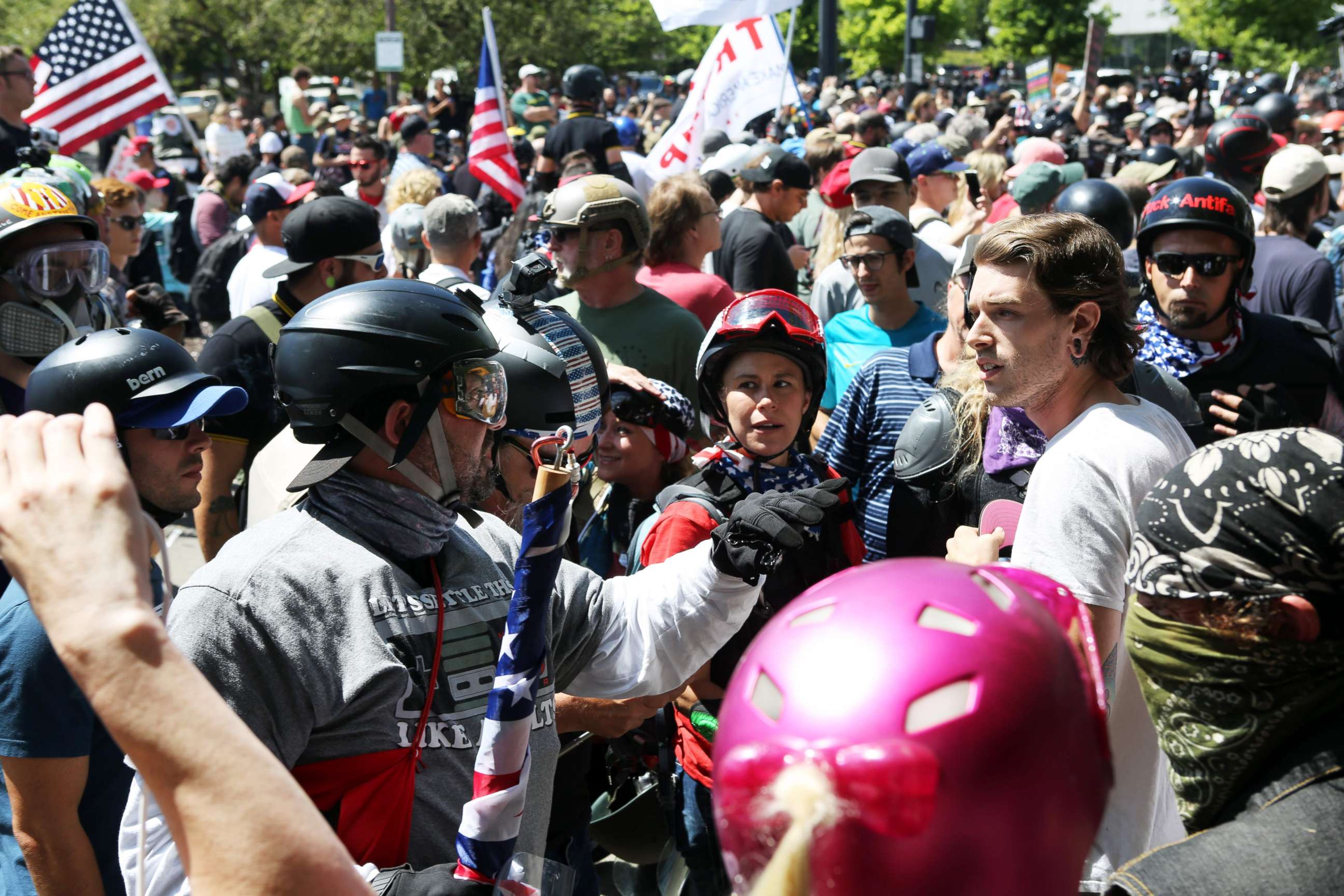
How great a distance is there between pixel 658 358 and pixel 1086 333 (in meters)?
2.52

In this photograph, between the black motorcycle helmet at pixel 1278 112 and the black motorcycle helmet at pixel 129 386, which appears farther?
the black motorcycle helmet at pixel 1278 112

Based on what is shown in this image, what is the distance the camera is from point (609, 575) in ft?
14.0

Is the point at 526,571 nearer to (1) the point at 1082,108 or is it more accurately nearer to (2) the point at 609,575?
(2) the point at 609,575

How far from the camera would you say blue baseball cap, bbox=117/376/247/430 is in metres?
3.31

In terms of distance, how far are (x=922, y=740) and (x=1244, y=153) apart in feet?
26.6

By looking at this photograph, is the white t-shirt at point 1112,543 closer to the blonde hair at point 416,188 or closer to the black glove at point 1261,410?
the black glove at point 1261,410

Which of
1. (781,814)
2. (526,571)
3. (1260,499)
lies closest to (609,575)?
(526,571)

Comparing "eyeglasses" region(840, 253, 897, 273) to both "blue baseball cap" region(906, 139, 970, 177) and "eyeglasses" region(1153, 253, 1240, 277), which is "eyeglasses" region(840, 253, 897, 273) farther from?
"blue baseball cap" region(906, 139, 970, 177)

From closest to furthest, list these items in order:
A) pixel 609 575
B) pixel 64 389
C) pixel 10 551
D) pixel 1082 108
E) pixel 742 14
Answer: pixel 10 551
pixel 64 389
pixel 609 575
pixel 742 14
pixel 1082 108

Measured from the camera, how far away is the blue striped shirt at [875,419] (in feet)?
13.7

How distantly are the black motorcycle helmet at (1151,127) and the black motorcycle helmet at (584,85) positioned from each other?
681 cm

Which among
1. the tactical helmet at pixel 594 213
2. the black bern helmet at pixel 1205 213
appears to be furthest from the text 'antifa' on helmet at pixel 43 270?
the black bern helmet at pixel 1205 213

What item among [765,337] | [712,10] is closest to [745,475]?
[765,337]

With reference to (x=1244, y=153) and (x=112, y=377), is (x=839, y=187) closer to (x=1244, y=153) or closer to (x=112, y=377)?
(x=1244, y=153)
